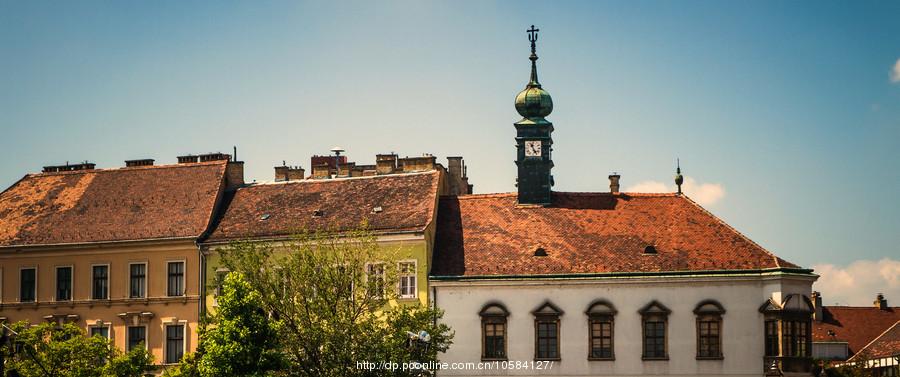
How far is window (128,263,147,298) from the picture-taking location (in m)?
74.8

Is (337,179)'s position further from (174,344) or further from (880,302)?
(880,302)

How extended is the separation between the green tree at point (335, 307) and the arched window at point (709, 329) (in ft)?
36.6

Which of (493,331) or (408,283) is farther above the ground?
(408,283)

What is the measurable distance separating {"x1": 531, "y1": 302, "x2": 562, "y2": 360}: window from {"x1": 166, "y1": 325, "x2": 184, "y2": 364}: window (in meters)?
17.8

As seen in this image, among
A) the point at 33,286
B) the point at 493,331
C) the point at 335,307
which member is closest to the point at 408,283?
the point at 493,331

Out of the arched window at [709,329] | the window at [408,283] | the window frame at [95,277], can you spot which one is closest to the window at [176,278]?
the window frame at [95,277]

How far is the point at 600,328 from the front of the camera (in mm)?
68250

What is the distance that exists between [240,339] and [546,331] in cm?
1497

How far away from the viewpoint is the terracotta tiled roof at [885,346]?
92750mm

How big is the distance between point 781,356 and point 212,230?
28.2 metres

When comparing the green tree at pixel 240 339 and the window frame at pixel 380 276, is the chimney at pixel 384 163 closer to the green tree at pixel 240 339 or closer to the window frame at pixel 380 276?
the window frame at pixel 380 276

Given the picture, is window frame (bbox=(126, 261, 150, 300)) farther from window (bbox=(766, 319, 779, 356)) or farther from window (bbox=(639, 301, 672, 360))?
window (bbox=(766, 319, 779, 356))

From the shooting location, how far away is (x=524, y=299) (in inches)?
2717

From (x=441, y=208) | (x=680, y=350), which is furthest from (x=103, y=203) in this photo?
(x=680, y=350)
